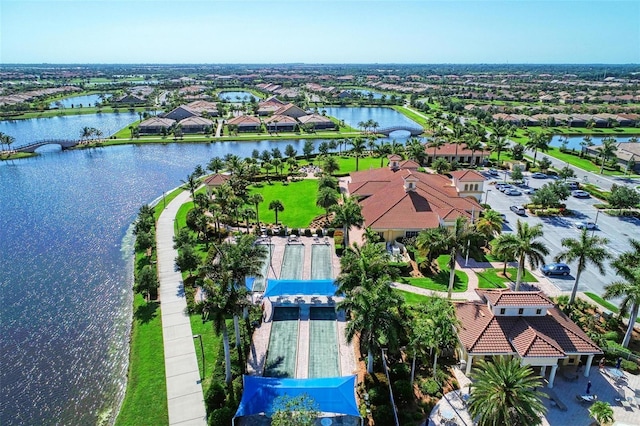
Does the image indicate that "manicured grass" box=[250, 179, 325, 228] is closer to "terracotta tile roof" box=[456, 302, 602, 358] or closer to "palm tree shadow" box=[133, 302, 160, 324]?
"palm tree shadow" box=[133, 302, 160, 324]

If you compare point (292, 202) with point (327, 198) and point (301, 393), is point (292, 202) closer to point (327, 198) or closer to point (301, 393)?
point (327, 198)

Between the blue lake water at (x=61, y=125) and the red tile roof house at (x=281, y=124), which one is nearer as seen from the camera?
the blue lake water at (x=61, y=125)

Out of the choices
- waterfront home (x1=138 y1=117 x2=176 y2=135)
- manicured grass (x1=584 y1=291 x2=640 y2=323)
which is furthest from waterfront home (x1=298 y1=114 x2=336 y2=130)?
manicured grass (x1=584 y1=291 x2=640 y2=323)

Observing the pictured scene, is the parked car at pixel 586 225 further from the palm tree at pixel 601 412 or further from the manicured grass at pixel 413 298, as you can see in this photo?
the palm tree at pixel 601 412

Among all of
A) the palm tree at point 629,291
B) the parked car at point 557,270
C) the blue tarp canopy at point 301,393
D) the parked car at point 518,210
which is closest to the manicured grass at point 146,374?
the blue tarp canopy at point 301,393

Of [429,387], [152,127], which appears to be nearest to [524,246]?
[429,387]

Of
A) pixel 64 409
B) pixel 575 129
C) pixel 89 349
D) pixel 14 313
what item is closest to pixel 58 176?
pixel 14 313

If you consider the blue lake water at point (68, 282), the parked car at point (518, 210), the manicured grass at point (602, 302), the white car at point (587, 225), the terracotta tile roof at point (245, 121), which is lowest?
the blue lake water at point (68, 282)
